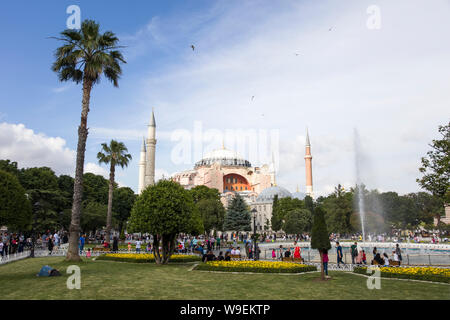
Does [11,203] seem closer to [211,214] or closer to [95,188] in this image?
[211,214]

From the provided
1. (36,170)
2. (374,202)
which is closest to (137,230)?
(36,170)

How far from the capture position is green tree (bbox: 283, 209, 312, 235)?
52.5m

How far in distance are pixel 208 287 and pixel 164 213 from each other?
6.18 meters

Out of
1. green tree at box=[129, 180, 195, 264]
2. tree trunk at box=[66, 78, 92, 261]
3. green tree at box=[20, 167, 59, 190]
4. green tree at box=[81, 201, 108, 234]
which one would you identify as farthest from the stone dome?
tree trunk at box=[66, 78, 92, 261]

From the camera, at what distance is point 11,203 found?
18328mm

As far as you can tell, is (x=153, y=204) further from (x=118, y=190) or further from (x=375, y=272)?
(x=118, y=190)

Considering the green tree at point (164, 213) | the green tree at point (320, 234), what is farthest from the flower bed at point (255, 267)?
the green tree at point (164, 213)

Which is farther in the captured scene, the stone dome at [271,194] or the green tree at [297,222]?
the stone dome at [271,194]

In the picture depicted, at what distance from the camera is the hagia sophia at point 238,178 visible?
8569 centimetres

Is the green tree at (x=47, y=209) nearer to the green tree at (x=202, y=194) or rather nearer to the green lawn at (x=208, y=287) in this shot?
the green lawn at (x=208, y=287)

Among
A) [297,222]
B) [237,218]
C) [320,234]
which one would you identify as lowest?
[320,234]

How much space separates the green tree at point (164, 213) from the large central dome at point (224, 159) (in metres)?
89.5

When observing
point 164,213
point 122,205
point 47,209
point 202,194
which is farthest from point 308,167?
point 164,213
